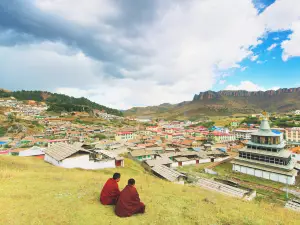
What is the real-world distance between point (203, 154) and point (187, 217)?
45446 mm

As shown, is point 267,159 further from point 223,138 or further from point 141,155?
point 223,138

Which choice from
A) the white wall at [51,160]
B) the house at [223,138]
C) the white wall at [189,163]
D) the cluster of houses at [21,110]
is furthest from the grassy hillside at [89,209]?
the cluster of houses at [21,110]

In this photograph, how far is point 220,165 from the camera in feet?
151

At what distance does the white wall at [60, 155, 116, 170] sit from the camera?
23.3m

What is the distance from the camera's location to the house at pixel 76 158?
918 inches

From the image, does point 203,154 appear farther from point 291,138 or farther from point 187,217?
point 291,138

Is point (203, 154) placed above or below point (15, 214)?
below

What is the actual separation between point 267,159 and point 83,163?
35.5 m

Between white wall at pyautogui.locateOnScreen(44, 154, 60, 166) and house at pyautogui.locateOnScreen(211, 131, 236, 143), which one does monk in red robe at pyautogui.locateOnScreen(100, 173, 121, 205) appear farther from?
house at pyautogui.locateOnScreen(211, 131, 236, 143)

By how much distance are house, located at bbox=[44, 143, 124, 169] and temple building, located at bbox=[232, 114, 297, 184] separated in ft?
96.1

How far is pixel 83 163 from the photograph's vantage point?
956 inches

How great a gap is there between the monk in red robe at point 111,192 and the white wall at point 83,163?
48.9 ft

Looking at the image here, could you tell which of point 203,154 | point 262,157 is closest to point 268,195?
point 262,157

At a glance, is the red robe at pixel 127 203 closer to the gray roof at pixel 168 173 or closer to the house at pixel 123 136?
the gray roof at pixel 168 173
